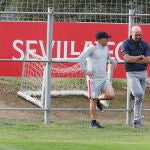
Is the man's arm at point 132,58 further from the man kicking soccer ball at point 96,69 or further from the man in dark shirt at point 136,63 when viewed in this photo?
the man kicking soccer ball at point 96,69

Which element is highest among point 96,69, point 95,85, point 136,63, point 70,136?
point 136,63

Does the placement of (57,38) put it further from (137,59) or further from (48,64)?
(137,59)

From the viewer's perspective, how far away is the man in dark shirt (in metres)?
14.9

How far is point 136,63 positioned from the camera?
15.0m

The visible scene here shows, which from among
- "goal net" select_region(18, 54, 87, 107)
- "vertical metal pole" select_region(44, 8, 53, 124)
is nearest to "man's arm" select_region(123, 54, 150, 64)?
"vertical metal pole" select_region(44, 8, 53, 124)

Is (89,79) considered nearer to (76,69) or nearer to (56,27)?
(56,27)

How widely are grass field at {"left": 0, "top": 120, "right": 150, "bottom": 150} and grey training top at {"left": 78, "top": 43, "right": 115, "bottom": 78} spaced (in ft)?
3.82

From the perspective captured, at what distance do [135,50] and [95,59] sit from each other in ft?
2.69

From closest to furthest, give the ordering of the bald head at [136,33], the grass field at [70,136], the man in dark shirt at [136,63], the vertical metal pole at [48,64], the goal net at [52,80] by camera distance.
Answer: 1. the grass field at [70,136]
2. the bald head at [136,33]
3. the man in dark shirt at [136,63]
4. the vertical metal pole at [48,64]
5. the goal net at [52,80]

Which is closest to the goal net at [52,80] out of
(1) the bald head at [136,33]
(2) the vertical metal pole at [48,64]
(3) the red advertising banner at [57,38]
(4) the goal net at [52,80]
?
(4) the goal net at [52,80]

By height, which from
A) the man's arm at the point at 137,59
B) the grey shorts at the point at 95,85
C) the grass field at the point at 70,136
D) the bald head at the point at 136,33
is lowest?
the grass field at the point at 70,136

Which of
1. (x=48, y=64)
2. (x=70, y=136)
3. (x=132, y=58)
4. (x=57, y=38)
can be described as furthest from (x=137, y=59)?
(x=57, y=38)

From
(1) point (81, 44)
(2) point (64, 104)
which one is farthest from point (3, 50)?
(2) point (64, 104)

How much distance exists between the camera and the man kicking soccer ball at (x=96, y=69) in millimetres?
14883
